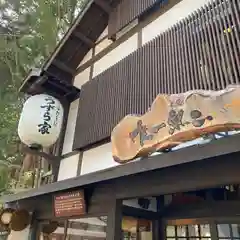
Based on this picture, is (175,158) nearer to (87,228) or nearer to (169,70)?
(169,70)

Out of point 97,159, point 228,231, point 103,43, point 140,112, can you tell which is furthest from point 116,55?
point 228,231

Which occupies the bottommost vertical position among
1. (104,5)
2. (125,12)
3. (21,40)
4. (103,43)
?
(103,43)

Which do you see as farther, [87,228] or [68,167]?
[68,167]

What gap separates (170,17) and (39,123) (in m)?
3.33

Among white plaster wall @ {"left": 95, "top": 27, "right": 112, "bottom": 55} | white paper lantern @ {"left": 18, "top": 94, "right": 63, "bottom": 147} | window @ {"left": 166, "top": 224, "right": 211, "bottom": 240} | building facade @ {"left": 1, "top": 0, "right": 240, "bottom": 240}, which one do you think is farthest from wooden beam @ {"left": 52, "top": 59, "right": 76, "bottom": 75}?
window @ {"left": 166, "top": 224, "right": 211, "bottom": 240}

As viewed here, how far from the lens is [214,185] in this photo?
2.77 meters

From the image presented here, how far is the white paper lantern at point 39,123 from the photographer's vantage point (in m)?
5.61

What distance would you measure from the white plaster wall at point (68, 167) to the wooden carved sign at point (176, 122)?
2.47m

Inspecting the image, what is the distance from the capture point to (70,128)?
692 cm

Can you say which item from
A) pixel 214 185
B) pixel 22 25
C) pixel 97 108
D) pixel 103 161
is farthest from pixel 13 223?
pixel 22 25

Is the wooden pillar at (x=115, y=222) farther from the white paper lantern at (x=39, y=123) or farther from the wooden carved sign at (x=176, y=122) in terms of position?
the white paper lantern at (x=39, y=123)

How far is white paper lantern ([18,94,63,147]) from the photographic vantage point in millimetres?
5613

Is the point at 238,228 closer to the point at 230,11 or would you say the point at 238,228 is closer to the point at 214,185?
the point at 214,185

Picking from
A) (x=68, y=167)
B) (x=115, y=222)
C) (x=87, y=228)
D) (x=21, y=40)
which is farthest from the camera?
(x=21, y=40)
